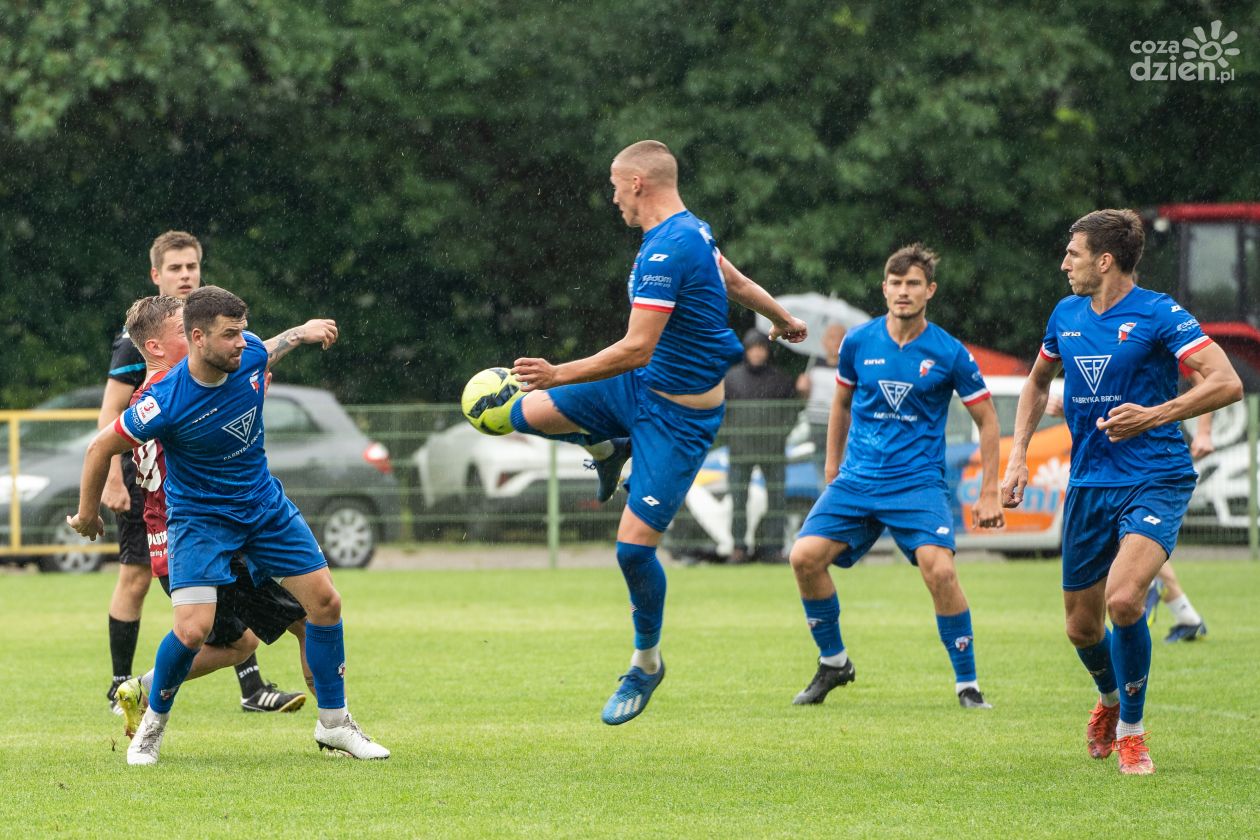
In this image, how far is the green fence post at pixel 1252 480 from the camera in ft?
63.4

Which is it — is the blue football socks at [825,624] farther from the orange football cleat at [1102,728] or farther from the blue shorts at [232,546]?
the blue shorts at [232,546]

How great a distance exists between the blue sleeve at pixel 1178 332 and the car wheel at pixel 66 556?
14.2 m

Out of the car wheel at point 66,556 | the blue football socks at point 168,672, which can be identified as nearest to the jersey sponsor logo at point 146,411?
the blue football socks at point 168,672

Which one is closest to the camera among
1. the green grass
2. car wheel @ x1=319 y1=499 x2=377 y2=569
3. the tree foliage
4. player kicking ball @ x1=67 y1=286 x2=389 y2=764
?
the green grass

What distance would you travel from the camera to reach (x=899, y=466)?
881cm

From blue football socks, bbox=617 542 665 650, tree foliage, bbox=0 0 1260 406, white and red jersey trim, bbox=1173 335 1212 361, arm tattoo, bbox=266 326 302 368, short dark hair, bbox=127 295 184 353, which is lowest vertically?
blue football socks, bbox=617 542 665 650

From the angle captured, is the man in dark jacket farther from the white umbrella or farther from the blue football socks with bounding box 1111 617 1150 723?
the blue football socks with bounding box 1111 617 1150 723

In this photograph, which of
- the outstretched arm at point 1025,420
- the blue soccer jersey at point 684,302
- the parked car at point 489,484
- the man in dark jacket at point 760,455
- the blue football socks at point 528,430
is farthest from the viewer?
the parked car at point 489,484

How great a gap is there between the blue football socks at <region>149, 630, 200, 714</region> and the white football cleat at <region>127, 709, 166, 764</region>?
0.04 metres

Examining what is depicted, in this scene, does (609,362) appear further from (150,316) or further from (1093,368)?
(150,316)

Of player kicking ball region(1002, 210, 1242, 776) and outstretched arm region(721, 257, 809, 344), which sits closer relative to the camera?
player kicking ball region(1002, 210, 1242, 776)

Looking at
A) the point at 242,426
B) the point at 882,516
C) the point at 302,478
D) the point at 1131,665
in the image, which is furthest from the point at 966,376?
the point at 302,478

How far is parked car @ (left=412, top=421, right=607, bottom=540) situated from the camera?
19.8 meters

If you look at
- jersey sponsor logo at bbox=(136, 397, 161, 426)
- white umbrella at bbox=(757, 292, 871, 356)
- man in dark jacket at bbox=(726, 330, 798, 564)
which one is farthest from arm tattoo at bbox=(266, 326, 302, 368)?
white umbrella at bbox=(757, 292, 871, 356)
